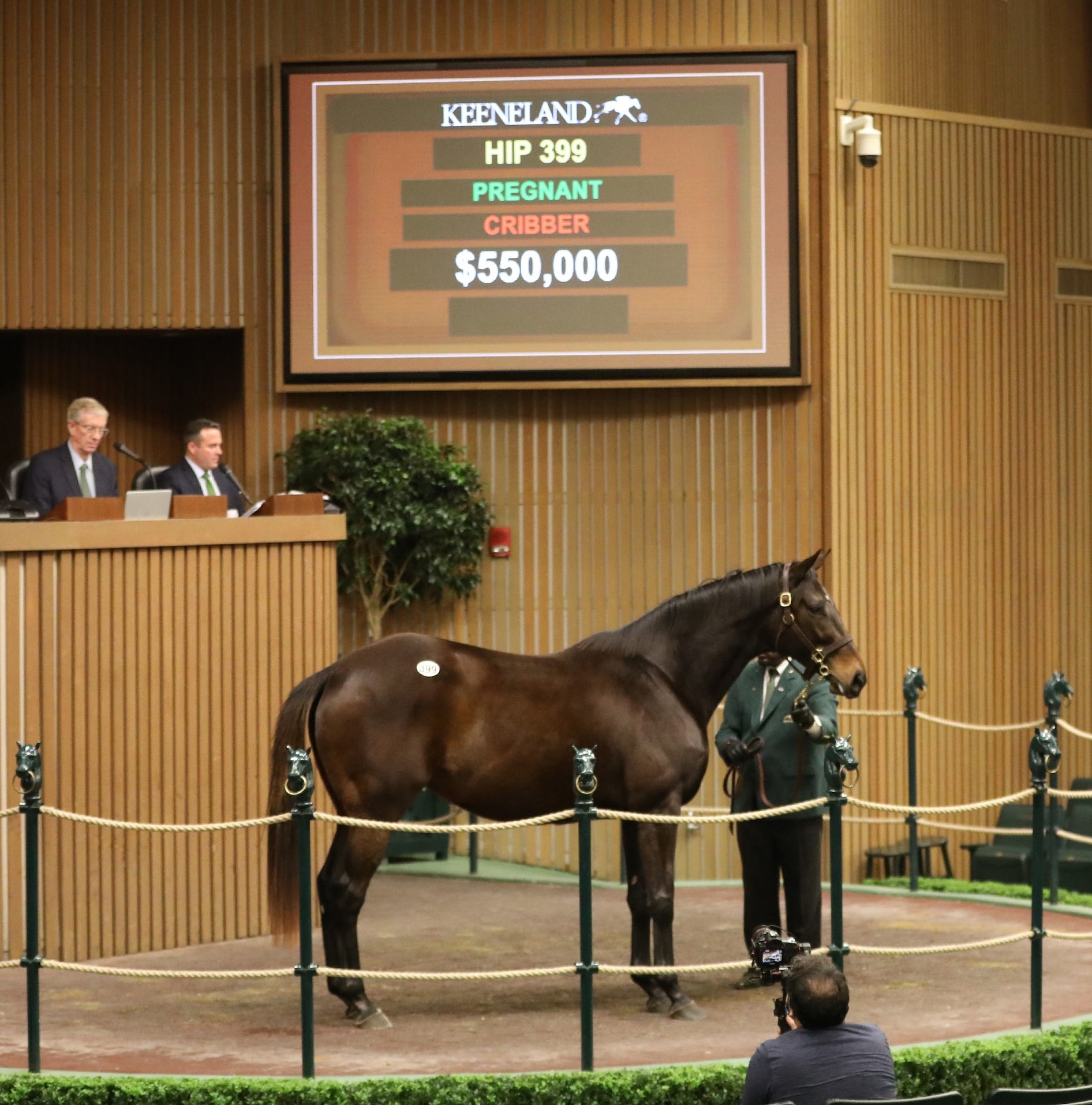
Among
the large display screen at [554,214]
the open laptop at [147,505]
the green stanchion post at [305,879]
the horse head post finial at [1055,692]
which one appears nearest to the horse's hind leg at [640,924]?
the green stanchion post at [305,879]

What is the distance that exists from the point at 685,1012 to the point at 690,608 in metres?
1.69

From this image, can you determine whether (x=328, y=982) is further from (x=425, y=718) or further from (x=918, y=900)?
(x=918, y=900)

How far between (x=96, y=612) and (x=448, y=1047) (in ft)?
9.69

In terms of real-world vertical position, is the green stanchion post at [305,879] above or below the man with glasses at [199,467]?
below

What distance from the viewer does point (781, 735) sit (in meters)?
7.86

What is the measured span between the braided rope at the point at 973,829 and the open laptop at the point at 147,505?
4.30 metres

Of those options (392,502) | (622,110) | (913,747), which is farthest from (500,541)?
(913,747)

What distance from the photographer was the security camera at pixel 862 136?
11281mm

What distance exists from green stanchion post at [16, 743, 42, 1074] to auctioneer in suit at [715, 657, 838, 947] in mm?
2870

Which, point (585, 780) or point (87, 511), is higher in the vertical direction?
point (87, 511)

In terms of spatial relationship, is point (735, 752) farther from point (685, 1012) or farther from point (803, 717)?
point (685, 1012)

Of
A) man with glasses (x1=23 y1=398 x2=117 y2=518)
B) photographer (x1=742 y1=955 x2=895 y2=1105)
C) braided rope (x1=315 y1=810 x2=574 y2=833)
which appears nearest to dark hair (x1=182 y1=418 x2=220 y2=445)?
man with glasses (x1=23 y1=398 x2=117 y2=518)

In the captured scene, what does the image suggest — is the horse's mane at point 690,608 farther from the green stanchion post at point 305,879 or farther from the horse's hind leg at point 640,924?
the green stanchion post at point 305,879

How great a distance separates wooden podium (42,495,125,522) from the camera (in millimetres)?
8453
